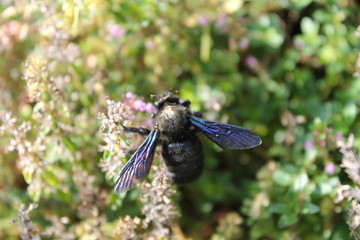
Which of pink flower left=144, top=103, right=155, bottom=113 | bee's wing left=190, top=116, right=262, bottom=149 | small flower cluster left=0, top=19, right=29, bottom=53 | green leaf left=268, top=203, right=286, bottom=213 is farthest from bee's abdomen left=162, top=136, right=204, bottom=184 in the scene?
small flower cluster left=0, top=19, right=29, bottom=53

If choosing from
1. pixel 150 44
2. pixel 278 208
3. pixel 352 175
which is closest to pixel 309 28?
pixel 150 44

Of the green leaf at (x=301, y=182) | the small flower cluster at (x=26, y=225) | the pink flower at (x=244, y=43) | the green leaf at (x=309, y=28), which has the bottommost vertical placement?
the small flower cluster at (x=26, y=225)

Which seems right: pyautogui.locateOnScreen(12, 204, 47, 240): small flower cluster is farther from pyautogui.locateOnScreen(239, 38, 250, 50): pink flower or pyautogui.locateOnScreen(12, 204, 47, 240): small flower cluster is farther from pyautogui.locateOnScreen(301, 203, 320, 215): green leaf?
pyautogui.locateOnScreen(239, 38, 250, 50): pink flower

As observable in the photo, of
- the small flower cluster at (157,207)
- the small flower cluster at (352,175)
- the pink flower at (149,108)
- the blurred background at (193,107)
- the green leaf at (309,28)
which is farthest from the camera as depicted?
the green leaf at (309,28)

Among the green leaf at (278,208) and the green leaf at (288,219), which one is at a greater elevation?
the green leaf at (278,208)

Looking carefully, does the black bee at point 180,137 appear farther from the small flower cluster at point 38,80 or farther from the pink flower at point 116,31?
the pink flower at point 116,31

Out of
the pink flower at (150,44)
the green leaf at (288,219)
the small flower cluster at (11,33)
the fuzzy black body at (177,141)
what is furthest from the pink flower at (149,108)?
the small flower cluster at (11,33)

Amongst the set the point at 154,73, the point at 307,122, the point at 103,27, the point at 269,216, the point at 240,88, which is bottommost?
the point at 269,216

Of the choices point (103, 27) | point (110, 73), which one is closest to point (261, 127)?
point (110, 73)

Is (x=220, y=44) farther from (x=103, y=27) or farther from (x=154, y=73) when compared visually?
(x=103, y=27)
